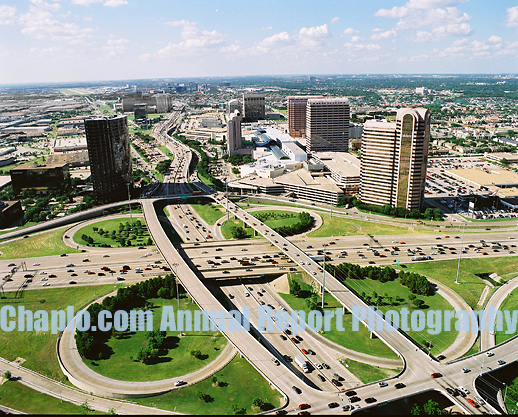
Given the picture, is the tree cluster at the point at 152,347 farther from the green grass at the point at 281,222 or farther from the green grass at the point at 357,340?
the green grass at the point at 281,222

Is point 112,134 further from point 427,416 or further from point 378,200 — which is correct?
point 427,416

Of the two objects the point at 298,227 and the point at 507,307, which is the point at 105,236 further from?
the point at 507,307

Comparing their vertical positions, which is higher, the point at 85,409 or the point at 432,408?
the point at 432,408

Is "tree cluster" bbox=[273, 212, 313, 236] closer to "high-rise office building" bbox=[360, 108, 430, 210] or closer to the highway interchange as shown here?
the highway interchange

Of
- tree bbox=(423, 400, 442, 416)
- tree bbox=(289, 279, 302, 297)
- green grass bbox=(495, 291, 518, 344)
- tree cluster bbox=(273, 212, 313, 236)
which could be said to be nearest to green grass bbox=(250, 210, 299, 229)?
tree cluster bbox=(273, 212, 313, 236)

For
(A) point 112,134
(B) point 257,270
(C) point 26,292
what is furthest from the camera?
(A) point 112,134

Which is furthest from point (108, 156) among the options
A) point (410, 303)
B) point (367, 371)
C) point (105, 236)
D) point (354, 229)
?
point (367, 371)

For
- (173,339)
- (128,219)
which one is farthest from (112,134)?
(173,339)
